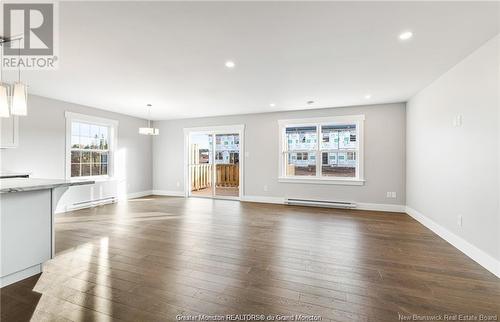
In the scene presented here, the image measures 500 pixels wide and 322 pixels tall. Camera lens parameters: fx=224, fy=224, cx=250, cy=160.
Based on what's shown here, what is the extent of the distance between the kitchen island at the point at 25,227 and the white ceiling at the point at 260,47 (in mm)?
1611

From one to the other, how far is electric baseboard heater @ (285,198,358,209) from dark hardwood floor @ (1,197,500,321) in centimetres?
132

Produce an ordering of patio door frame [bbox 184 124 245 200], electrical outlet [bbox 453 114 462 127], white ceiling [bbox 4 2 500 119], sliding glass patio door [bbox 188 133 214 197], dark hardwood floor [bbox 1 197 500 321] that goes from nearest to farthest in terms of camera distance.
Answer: dark hardwood floor [bbox 1 197 500 321]
white ceiling [bbox 4 2 500 119]
electrical outlet [bbox 453 114 462 127]
patio door frame [bbox 184 124 245 200]
sliding glass patio door [bbox 188 133 214 197]

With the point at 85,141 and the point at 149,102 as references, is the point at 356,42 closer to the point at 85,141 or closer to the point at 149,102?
the point at 149,102

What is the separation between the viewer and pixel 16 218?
209cm

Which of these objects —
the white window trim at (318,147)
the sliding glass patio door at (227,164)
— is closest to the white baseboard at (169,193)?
the sliding glass patio door at (227,164)

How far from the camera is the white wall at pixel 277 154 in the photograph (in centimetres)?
509

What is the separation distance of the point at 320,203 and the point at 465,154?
310 cm

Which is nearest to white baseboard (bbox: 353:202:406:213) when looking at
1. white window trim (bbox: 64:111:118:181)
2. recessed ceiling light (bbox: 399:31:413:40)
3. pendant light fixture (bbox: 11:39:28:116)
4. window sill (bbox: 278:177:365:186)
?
window sill (bbox: 278:177:365:186)

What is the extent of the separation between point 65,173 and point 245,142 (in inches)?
169

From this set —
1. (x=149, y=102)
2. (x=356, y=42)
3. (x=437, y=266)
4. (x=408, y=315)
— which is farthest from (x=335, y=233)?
(x=149, y=102)

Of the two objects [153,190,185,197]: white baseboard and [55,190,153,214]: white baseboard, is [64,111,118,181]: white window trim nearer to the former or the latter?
[55,190,153,214]: white baseboard

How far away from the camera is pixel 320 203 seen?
18.2 feet

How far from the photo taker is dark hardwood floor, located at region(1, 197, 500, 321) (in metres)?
1.77

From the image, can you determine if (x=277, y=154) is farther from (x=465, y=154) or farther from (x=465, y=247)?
(x=465, y=247)
